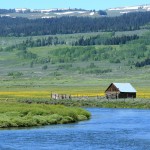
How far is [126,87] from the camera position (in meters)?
102

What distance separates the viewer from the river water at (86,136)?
47750 millimetres

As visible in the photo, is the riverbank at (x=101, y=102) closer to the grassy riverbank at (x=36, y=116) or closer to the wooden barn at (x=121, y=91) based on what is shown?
the wooden barn at (x=121, y=91)

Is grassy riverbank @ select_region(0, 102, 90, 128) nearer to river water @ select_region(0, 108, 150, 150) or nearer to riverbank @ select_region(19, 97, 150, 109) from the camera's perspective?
river water @ select_region(0, 108, 150, 150)

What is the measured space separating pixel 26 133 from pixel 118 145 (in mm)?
9028

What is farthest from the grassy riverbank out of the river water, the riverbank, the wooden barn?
the wooden barn

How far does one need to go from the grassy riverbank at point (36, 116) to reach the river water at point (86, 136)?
1.55 m

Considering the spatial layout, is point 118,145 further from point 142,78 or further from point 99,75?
point 99,75

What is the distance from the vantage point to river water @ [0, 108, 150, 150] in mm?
47750

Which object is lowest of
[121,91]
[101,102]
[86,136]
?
[86,136]

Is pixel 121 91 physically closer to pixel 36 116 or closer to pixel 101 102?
pixel 101 102

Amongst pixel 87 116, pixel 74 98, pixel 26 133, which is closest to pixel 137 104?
pixel 74 98

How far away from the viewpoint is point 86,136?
53219 mm

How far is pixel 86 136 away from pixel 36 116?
10432 mm

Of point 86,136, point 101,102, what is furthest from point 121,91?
point 86,136
